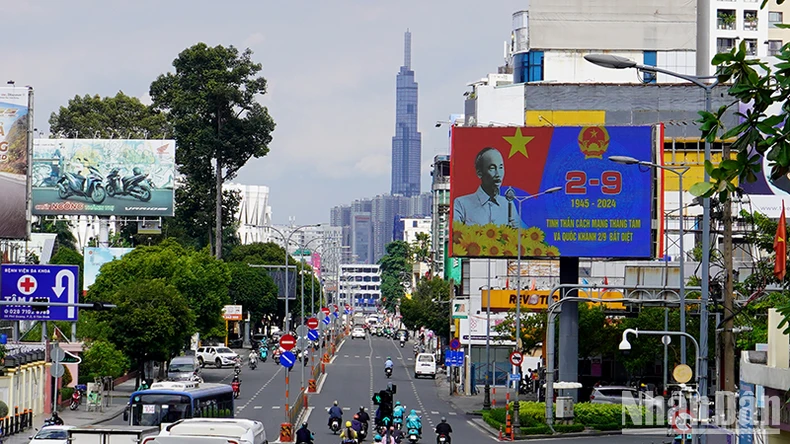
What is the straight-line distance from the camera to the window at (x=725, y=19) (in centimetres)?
10238

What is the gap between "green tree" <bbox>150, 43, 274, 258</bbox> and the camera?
9856 centimetres

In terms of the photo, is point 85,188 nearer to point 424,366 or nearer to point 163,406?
point 424,366

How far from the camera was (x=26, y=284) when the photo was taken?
48188mm

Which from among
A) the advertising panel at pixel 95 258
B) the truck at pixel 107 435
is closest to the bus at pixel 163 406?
the truck at pixel 107 435

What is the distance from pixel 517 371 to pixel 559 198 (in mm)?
7675

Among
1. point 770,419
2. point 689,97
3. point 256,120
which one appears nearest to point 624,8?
point 689,97

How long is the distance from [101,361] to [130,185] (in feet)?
87.5

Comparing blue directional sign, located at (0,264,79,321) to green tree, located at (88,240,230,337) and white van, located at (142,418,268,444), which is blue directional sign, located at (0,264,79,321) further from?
white van, located at (142,418,268,444)

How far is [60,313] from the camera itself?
51.4 metres

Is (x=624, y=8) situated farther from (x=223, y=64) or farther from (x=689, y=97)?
(x=223, y=64)

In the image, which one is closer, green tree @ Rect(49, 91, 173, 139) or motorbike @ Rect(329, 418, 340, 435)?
motorbike @ Rect(329, 418, 340, 435)

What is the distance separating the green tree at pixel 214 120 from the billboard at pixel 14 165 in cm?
3584

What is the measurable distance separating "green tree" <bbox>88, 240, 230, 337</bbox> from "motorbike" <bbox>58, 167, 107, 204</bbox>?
6.06m

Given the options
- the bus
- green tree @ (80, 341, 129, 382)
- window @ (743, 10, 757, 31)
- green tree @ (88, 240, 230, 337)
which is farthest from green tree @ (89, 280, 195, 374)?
window @ (743, 10, 757, 31)
